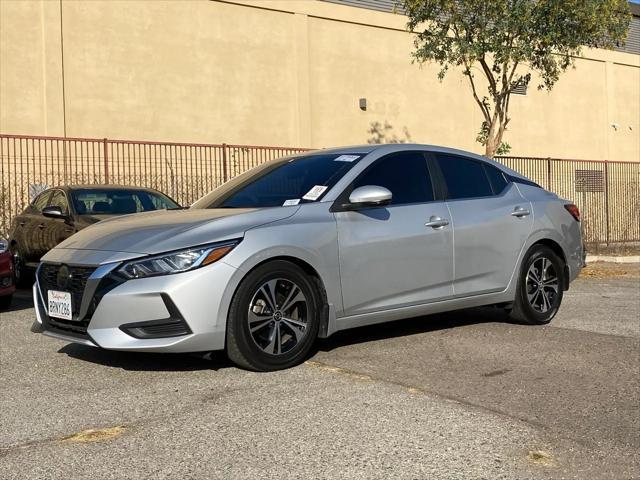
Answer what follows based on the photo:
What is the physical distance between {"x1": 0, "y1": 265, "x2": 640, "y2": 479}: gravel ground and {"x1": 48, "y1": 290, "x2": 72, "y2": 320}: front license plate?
411 mm

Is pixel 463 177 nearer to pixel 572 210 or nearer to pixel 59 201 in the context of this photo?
pixel 572 210

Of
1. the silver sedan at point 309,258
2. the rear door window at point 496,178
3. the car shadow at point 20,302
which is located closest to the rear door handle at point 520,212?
the silver sedan at point 309,258

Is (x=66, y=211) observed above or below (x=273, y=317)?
above

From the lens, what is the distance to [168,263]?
4.79m

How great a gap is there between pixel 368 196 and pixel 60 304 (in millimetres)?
2247

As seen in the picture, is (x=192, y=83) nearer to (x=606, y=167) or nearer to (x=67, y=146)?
(x=67, y=146)

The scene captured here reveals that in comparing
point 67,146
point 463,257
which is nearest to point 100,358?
point 463,257

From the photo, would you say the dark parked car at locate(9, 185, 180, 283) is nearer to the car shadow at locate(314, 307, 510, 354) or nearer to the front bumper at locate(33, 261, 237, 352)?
the car shadow at locate(314, 307, 510, 354)

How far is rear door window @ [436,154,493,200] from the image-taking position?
6.43 metres

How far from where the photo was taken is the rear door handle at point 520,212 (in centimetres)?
673

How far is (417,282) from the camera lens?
592 centimetres

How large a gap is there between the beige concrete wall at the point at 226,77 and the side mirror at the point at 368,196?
1284cm

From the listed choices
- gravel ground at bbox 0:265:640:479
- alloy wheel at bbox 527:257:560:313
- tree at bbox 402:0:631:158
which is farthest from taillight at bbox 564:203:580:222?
tree at bbox 402:0:631:158

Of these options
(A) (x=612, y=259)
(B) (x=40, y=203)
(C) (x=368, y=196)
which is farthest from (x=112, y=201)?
(A) (x=612, y=259)
